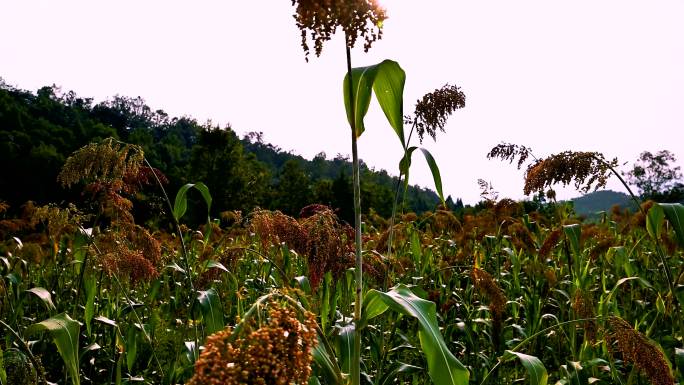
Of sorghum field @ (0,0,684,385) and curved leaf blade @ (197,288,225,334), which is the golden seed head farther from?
curved leaf blade @ (197,288,225,334)

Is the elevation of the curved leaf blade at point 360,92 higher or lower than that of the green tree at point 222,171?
lower

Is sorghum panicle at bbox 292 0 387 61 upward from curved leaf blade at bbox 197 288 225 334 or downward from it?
upward

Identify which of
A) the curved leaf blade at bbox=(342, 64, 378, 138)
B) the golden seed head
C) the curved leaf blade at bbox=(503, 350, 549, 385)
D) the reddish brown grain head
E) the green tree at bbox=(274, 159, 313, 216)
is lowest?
the curved leaf blade at bbox=(503, 350, 549, 385)

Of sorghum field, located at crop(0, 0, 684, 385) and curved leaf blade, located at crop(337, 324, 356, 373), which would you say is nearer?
sorghum field, located at crop(0, 0, 684, 385)

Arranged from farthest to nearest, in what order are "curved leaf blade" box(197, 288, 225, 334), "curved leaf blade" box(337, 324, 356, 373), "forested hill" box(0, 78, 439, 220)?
"forested hill" box(0, 78, 439, 220)
"curved leaf blade" box(197, 288, 225, 334)
"curved leaf blade" box(337, 324, 356, 373)

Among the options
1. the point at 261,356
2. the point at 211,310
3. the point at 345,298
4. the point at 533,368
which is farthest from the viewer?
the point at 345,298

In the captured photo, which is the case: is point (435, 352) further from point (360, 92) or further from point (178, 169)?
point (178, 169)

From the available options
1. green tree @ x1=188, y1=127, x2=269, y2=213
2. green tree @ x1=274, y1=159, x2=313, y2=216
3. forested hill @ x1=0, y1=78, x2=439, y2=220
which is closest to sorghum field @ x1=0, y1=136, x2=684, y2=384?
forested hill @ x1=0, y1=78, x2=439, y2=220

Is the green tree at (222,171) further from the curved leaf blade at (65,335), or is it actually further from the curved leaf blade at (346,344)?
the curved leaf blade at (346,344)

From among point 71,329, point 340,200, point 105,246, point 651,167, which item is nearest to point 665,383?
point 71,329

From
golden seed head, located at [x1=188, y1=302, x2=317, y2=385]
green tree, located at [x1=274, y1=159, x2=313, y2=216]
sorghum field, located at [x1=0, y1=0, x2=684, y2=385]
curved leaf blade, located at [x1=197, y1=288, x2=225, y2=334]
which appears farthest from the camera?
green tree, located at [x1=274, y1=159, x2=313, y2=216]

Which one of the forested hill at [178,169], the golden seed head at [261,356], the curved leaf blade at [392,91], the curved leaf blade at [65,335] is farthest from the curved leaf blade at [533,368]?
the forested hill at [178,169]

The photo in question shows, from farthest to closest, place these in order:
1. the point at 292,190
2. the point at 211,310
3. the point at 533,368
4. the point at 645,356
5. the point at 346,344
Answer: the point at 292,190 < the point at 211,310 < the point at 346,344 < the point at 533,368 < the point at 645,356

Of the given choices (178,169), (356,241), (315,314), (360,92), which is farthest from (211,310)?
(178,169)
